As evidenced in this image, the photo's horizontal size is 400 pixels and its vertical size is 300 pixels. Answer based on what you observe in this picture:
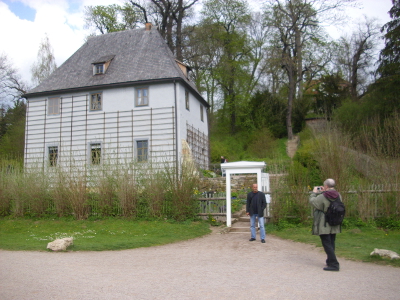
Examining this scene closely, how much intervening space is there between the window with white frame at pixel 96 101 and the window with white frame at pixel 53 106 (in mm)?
2535

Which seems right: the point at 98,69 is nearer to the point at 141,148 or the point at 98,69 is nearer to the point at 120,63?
the point at 120,63

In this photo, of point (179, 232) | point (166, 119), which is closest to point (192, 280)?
point (179, 232)

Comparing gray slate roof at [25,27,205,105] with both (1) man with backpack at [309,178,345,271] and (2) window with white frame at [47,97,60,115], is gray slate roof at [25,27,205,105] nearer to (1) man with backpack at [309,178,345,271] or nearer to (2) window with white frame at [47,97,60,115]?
(2) window with white frame at [47,97,60,115]

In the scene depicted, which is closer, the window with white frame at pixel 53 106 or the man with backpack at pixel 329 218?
the man with backpack at pixel 329 218

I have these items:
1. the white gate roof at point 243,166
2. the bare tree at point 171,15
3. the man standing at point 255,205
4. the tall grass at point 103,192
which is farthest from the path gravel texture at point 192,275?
the bare tree at point 171,15

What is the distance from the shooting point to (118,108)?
81.0ft

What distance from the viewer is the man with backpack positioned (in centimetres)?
742

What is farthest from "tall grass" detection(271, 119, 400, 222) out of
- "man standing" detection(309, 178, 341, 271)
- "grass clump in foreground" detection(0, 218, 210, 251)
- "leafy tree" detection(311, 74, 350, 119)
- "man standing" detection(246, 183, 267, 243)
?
"leafy tree" detection(311, 74, 350, 119)

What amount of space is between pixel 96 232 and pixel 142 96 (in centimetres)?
Result: 1245

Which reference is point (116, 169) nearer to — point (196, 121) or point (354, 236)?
point (354, 236)

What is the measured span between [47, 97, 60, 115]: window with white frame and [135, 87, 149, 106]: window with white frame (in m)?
5.79

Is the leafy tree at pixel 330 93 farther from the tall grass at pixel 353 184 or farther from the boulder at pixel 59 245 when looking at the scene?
the boulder at pixel 59 245

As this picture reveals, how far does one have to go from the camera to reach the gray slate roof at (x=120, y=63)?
2477cm

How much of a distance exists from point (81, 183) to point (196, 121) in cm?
1277
